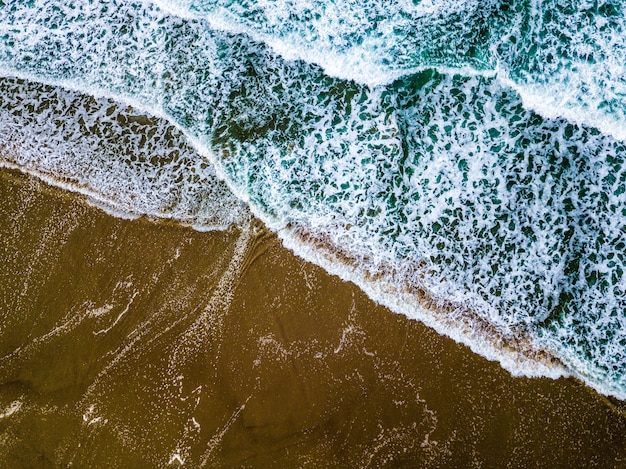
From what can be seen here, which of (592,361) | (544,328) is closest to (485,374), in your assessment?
(544,328)

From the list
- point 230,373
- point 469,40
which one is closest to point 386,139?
point 469,40

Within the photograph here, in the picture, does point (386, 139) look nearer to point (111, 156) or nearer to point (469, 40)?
point (469, 40)

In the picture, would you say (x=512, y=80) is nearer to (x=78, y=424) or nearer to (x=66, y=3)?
(x=66, y=3)

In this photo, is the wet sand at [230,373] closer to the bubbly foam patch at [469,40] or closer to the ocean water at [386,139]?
the ocean water at [386,139]

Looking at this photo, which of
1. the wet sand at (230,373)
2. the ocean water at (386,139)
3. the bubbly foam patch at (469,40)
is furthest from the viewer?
the bubbly foam patch at (469,40)

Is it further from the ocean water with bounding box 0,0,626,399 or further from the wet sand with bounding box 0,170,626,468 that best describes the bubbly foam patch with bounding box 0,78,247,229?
the wet sand with bounding box 0,170,626,468

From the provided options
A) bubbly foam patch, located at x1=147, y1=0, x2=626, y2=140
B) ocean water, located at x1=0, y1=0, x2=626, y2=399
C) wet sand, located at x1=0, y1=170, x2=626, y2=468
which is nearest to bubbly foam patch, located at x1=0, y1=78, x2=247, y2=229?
ocean water, located at x1=0, y1=0, x2=626, y2=399


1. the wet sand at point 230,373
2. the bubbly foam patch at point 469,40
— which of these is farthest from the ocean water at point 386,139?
the wet sand at point 230,373
